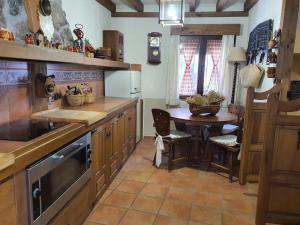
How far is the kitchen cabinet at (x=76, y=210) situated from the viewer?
176cm

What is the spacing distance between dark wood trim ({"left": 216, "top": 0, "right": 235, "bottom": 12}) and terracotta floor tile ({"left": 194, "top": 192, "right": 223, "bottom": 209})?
9.97ft

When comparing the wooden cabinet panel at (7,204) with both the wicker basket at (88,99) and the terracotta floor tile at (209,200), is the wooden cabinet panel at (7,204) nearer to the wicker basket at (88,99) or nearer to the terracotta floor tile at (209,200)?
the terracotta floor tile at (209,200)

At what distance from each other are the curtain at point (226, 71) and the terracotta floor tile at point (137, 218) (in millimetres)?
2929

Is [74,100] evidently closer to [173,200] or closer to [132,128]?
[132,128]

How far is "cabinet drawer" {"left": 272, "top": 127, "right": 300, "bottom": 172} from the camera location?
2.06m

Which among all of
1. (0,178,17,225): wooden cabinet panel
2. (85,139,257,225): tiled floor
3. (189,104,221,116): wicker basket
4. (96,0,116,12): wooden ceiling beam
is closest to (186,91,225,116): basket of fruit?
(189,104,221,116): wicker basket

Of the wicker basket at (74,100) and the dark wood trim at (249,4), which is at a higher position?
the dark wood trim at (249,4)

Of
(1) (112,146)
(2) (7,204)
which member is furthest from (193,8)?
(2) (7,204)

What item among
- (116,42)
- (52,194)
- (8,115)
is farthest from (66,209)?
(116,42)

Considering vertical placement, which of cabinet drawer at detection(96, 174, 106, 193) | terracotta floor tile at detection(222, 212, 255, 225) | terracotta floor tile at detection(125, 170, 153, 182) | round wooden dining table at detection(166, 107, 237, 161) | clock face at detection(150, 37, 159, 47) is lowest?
terracotta floor tile at detection(222, 212, 255, 225)

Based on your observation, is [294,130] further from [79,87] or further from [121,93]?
[121,93]

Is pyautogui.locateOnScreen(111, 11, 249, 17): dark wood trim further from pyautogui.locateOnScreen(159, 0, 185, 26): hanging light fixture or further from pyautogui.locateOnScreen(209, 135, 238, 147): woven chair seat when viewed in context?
pyautogui.locateOnScreen(209, 135, 238, 147): woven chair seat

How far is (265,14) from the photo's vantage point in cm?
342

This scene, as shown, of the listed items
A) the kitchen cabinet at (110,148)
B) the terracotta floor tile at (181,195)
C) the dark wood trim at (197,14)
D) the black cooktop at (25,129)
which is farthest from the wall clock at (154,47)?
the black cooktop at (25,129)
